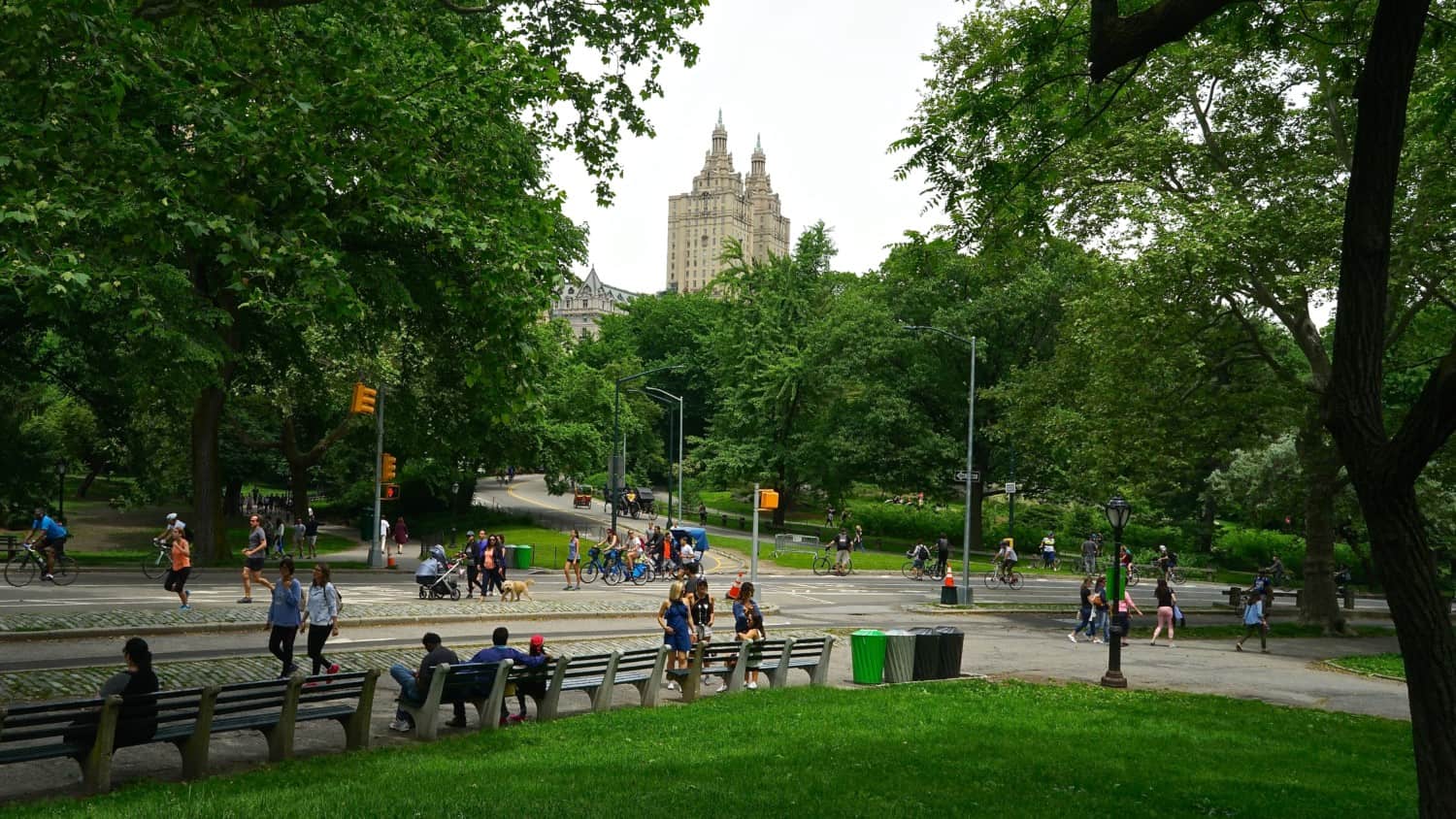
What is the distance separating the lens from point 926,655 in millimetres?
18703

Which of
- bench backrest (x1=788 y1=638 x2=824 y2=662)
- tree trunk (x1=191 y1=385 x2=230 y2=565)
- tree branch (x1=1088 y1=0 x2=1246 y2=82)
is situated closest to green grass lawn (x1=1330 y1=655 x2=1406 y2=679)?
bench backrest (x1=788 y1=638 x2=824 y2=662)

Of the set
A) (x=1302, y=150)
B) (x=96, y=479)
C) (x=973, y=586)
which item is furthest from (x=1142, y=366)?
(x=96, y=479)

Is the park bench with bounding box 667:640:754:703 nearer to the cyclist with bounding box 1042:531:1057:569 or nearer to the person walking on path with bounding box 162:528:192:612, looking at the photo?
the person walking on path with bounding box 162:528:192:612

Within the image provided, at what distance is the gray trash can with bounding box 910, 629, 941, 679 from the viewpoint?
1859cm

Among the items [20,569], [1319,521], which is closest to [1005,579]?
[1319,521]

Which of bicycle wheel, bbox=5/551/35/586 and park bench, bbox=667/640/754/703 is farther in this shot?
bicycle wheel, bbox=5/551/35/586

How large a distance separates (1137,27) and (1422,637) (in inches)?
148

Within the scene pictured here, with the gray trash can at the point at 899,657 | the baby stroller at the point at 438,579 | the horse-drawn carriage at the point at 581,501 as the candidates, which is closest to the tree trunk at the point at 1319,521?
the gray trash can at the point at 899,657

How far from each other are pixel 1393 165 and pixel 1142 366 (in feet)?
73.8

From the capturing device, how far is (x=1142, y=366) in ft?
92.3

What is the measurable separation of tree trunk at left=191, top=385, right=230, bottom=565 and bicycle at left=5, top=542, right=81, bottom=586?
4.46 meters

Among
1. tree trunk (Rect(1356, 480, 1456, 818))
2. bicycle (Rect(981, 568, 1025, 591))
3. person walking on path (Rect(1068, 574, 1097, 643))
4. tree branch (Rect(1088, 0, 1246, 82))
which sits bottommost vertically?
bicycle (Rect(981, 568, 1025, 591))

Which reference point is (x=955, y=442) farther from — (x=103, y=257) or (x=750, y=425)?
(x=103, y=257)

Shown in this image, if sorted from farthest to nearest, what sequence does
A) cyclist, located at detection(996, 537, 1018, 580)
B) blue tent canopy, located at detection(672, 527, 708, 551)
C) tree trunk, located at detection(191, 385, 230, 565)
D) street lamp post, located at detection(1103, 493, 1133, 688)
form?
blue tent canopy, located at detection(672, 527, 708, 551) < cyclist, located at detection(996, 537, 1018, 580) < tree trunk, located at detection(191, 385, 230, 565) < street lamp post, located at detection(1103, 493, 1133, 688)
